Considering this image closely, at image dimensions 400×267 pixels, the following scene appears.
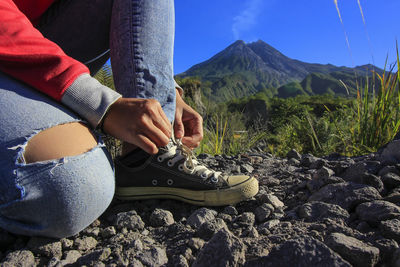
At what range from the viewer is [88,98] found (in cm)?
82

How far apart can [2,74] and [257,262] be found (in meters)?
0.94

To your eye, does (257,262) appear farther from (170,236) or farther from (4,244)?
(4,244)

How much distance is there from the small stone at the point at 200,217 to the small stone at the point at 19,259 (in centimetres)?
52

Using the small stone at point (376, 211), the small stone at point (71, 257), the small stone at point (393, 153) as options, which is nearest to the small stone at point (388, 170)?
the small stone at point (393, 153)

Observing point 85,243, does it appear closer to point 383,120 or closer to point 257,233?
point 257,233

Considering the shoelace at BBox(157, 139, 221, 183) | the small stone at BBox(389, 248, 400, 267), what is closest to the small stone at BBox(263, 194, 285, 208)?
the shoelace at BBox(157, 139, 221, 183)

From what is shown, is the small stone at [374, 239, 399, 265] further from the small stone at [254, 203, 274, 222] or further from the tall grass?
the tall grass

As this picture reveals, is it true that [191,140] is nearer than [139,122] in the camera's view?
No

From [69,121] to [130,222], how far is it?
1.47 feet

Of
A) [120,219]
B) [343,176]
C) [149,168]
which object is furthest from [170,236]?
[343,176]

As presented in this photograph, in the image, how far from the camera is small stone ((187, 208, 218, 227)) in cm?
100

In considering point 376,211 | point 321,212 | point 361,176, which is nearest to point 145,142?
point 321,212

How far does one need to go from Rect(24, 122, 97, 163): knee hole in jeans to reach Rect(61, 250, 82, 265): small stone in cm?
31

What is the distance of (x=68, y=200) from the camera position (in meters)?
0.78
